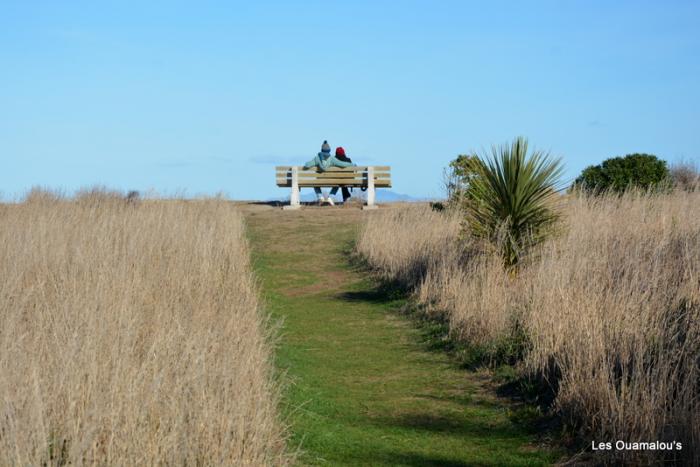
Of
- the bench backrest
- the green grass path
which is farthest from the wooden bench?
the green grass path

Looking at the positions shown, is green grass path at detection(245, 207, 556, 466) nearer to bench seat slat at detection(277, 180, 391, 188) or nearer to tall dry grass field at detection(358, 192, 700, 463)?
tall dry grass field at detection(358, 192, 700, 463)

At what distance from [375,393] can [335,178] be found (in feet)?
72.0

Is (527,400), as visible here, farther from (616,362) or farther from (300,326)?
(300,326)

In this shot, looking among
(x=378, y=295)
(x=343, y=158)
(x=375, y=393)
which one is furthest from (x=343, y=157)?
(x=375, y=393)

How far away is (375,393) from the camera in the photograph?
901cm

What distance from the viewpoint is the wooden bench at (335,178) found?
30031mm

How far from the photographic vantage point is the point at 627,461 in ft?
20.0

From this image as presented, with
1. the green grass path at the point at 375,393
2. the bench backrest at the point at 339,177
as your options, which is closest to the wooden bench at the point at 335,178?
the bench backrest at the point at 339,177

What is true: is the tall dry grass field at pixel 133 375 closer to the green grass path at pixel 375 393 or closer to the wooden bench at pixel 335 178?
the green grass path at pixel 375 393

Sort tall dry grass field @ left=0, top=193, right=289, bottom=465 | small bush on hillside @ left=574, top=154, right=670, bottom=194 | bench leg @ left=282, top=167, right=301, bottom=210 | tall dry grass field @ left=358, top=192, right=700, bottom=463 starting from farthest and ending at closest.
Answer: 1. bench leg @ left=282, top=167, right=301, bottom=210
2. small bush on hillside @ left=574, top=154, right=670, bottom=194
3. tall dry grass field @ left=358, top=192, right=700, bottom=463
4. tall dry grass field @ left=0, top=193, right=289, bottom=465

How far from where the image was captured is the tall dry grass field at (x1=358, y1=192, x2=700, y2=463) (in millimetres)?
6453

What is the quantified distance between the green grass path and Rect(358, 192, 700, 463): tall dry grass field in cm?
61

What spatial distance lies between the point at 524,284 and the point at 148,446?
7516 mm

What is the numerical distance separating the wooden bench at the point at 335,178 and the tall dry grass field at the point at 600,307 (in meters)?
12.0
